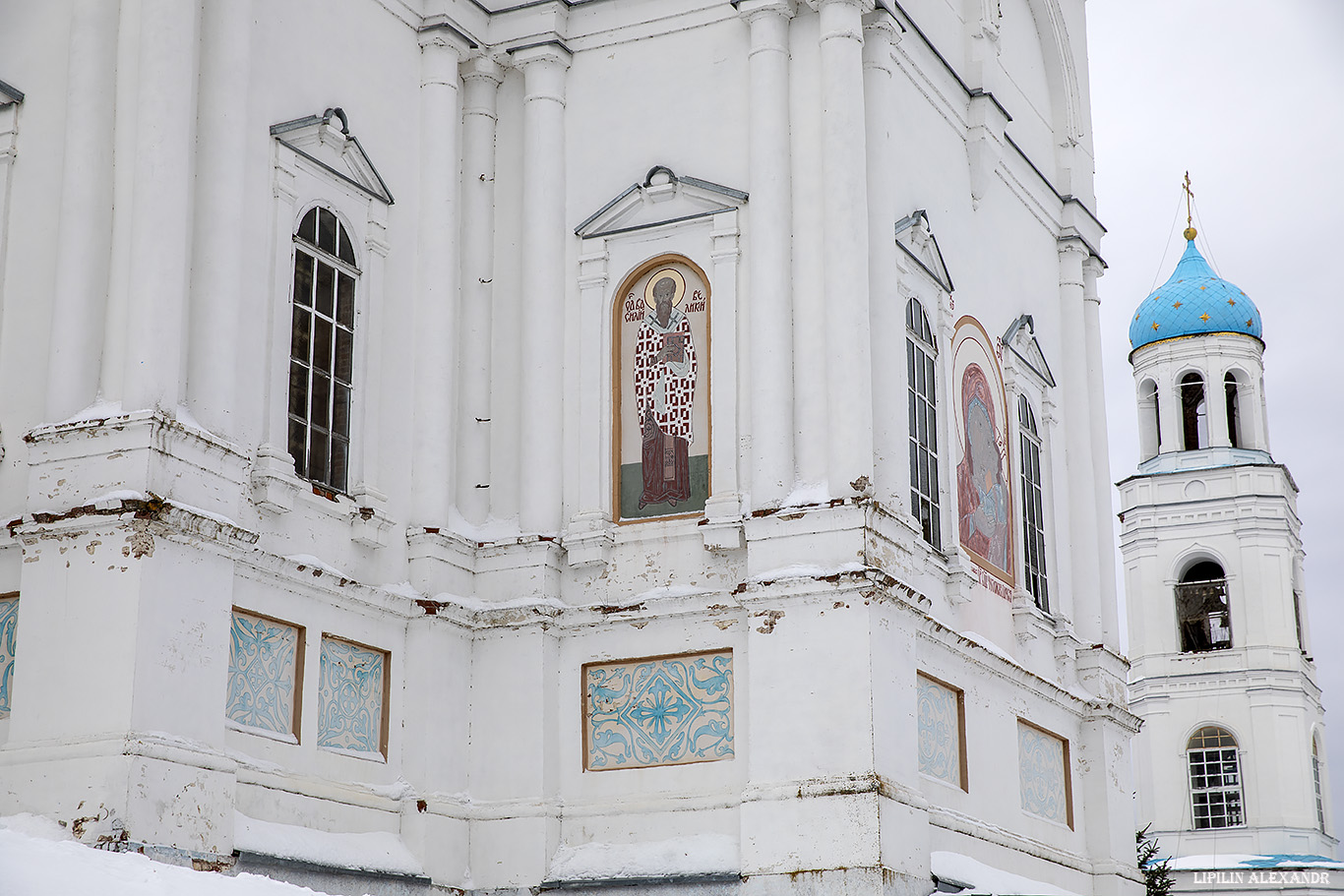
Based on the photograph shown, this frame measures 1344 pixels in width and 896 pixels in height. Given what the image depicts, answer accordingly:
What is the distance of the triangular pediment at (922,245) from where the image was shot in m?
15.4

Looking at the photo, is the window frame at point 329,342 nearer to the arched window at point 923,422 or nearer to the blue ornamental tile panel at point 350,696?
the blue ornamental tile panel at point 350,696

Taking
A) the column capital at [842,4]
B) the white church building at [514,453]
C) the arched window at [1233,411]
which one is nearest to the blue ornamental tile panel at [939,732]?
the white church building at [514,453]

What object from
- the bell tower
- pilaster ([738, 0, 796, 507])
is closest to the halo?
pilaster ([738, 0, 796, 507])

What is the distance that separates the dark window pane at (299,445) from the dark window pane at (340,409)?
1.20 ft

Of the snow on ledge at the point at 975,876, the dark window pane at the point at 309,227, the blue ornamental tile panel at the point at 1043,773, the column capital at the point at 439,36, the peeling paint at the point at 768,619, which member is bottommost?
the snow on ledge at the point at 975,876

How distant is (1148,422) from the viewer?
39688 millimetres

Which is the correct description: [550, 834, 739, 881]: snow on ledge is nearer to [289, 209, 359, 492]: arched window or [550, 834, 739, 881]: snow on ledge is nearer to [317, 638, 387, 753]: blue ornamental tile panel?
[317, 638, 387, 753]: blue ornamental tile panel

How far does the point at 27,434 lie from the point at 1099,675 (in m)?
10.7

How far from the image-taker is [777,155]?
14.4 m

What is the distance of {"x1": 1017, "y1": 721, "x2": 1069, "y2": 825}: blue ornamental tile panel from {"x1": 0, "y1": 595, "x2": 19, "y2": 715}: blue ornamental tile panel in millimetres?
8672

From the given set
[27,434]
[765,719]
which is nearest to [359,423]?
[27,434]

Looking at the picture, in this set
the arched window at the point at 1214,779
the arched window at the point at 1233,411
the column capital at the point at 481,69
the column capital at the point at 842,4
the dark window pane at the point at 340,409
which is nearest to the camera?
the dark window pane at the point at 340,409

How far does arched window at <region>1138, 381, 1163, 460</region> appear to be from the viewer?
39406 mm

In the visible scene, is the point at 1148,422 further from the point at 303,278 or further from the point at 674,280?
the point at 303,278
